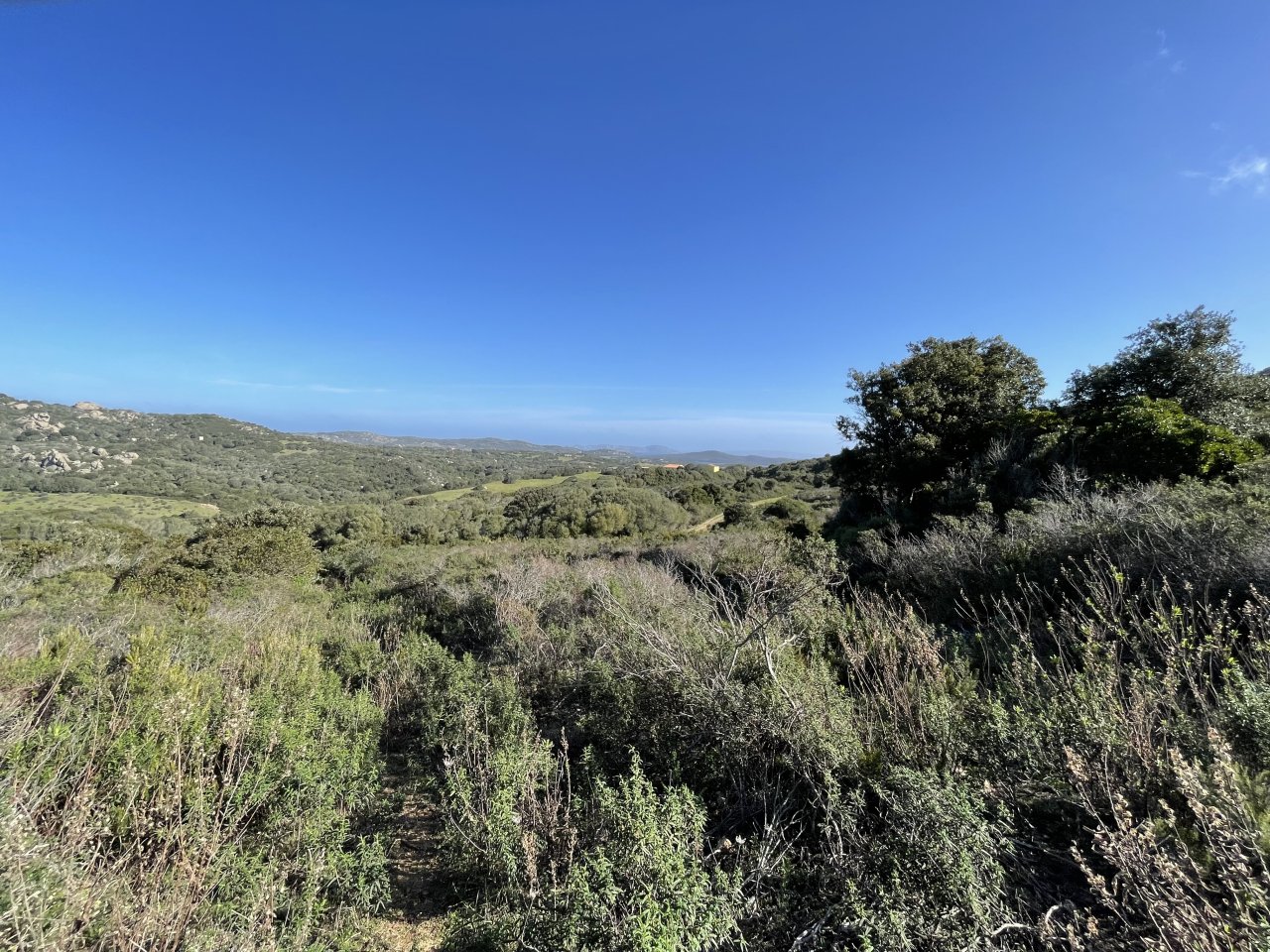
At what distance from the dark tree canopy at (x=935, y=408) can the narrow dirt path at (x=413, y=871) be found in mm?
11735

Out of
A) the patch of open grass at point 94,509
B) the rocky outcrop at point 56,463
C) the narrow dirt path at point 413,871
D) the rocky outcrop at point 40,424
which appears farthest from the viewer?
the rocky outcrop at point 40,424

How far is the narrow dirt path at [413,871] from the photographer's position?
2613mm

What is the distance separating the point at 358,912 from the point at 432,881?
53 cm

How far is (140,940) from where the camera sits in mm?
1851

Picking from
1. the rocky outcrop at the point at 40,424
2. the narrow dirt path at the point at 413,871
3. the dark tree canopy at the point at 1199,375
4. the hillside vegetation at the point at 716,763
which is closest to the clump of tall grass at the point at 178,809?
the hillside vegetation at the point at 716,763

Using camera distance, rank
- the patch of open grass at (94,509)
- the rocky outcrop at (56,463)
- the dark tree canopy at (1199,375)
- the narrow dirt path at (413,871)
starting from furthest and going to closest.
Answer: the rocky outcrop at (56,463)
the patch of open grass at (94,509)
the dark tree canopy at (1199,375)
the narrow dirt path at (413,871)

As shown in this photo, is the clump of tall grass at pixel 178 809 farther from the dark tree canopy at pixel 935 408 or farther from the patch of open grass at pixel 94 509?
the patch of open grass at pixel 94 509

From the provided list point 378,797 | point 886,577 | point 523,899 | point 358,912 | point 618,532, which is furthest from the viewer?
point 618,532

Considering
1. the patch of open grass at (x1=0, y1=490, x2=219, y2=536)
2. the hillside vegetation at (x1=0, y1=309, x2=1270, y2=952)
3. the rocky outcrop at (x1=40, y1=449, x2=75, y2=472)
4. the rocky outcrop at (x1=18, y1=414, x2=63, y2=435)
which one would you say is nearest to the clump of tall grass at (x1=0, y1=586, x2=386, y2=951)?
the hillside vegetation at (x1=0, y1=309, x2=1270, y2=952)

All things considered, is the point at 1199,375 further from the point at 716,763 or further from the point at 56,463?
the point at 56,463

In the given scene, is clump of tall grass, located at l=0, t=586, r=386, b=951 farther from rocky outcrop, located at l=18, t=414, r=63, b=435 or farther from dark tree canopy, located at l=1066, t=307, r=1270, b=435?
rocky outcrop, located at l=18, t=414, r=63, b=435

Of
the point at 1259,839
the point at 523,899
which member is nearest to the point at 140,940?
the point at 523,899

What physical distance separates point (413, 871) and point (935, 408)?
1366 centimetres

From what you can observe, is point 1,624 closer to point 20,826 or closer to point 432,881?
point 20,826
